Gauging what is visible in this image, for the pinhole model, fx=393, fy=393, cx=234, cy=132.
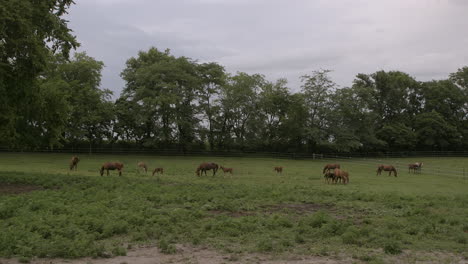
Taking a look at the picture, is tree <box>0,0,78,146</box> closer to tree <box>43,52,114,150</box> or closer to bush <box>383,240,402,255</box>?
bush <box>383,240,402,255</box>

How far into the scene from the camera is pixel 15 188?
1680 centimetres

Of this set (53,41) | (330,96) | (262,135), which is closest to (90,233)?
(53,41)

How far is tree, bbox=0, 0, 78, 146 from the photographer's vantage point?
16.3 metres

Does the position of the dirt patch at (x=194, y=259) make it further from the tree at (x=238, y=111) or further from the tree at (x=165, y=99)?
the tree at (x=238, y=111)

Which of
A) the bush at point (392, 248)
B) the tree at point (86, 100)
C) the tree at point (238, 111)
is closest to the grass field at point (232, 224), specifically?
the bush at point (392, 248)

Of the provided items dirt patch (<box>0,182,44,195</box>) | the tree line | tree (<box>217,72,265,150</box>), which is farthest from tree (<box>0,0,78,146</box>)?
tree (<box>217,72,265,150</box>)

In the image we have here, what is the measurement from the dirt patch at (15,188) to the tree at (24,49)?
231 cm

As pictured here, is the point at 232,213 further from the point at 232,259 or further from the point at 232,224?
the point at 232,259

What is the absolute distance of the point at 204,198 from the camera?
14406 mm

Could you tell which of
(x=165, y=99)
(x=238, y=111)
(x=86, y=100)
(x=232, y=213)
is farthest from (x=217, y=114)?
(x=232, y=213)

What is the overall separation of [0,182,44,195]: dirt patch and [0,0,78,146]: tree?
7.58ft

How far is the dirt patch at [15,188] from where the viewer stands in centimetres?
1578

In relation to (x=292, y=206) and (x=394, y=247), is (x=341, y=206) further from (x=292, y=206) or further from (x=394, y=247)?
(x=394, y=247)

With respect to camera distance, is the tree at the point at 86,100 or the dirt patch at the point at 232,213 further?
the tree at the point at 86,100
